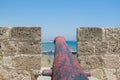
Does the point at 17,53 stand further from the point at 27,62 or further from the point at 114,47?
the point at 114,47

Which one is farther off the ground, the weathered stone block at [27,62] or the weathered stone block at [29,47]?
the weathered stone block at [29,47]

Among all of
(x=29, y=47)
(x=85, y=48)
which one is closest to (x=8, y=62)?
(x=29, y=47)

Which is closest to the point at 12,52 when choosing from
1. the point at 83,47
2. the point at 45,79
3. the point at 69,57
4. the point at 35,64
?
the point at 35,64

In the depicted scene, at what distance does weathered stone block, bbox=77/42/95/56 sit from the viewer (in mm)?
4590

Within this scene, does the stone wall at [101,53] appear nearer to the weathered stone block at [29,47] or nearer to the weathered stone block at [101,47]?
the weathered stone block at [101,47]

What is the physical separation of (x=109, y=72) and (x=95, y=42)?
57cm

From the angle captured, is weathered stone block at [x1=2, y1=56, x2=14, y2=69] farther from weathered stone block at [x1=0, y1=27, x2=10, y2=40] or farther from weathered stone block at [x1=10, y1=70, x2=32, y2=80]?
Result: weathered stone block at [x1=0, y1=27, x2=10, y2=40]

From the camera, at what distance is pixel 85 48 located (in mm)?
4617

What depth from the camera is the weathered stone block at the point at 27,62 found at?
4.57 metres

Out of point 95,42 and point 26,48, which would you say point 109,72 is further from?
point 26,48

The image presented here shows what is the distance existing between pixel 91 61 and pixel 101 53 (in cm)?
22

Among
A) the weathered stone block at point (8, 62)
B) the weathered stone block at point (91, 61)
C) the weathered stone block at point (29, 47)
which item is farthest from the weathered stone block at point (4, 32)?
the weathered stone block at point (91, 61)

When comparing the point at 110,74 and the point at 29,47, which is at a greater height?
the point at 29,47

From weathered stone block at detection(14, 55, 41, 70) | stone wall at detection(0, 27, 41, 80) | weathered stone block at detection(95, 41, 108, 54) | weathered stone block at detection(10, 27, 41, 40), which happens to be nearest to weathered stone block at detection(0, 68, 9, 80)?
stone wall at detection(0, 27, 41, 80)
